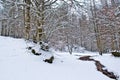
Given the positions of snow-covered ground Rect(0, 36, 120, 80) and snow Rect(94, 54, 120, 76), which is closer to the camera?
snow-covered ground Rect(0, 36, 120, 80)

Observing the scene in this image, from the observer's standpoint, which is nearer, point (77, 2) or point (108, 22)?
point (77, 2)

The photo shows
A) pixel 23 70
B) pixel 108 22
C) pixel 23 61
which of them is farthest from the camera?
pixel 108 22

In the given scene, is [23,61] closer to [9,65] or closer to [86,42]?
[9,65]

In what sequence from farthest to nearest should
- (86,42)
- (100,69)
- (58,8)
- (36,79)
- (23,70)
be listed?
(86,42) < (100,69) < (58,8) < (23,70) < (36,79)

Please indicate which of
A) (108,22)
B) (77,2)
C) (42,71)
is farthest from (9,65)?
(108,22)

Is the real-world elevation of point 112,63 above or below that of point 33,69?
below

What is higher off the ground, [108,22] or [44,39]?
[108,22]

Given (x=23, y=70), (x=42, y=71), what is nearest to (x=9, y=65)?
(x=23, y=70)

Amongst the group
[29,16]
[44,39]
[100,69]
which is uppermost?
[29,16]

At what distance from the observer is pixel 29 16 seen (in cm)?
1538

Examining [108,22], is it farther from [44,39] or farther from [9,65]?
[9,65]

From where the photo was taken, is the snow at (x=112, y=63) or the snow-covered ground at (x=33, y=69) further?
the snow at (x=112, y=63)

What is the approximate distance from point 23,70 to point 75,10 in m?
5.17

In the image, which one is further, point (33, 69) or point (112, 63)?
point (112, 63)
